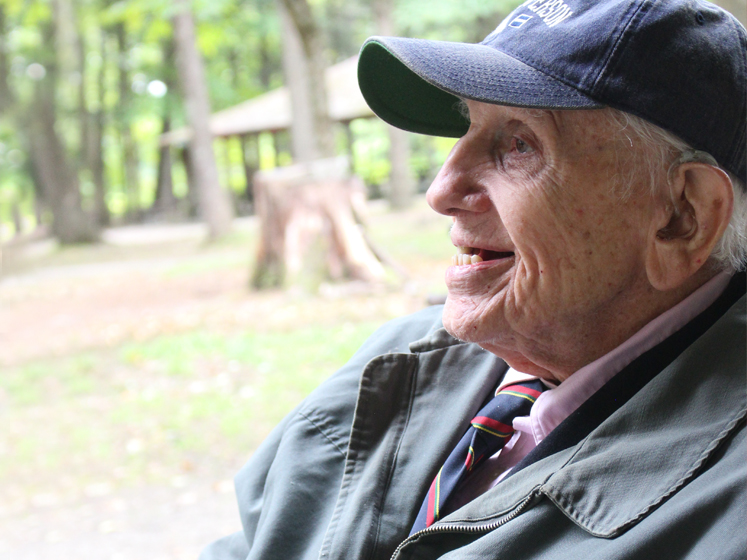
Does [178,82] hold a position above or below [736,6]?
above

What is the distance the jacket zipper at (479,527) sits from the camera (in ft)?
3.61

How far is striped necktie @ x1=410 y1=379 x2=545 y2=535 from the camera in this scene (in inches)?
51.9

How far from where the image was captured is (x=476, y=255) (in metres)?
1.39

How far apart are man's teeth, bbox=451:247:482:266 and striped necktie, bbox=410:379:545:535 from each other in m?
0.27

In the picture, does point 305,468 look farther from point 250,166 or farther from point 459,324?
point 250,166

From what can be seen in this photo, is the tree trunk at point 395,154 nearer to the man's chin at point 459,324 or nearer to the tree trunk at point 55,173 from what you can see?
the tree trunk at point 55,173

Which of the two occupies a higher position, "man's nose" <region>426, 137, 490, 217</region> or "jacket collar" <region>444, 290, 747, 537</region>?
"man's nose" <region>426, 137, 490, 217</region>

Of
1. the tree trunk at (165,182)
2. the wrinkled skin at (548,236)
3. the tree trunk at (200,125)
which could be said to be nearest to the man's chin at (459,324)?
the wrinkled skin at (548,236)

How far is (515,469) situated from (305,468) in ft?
1.46

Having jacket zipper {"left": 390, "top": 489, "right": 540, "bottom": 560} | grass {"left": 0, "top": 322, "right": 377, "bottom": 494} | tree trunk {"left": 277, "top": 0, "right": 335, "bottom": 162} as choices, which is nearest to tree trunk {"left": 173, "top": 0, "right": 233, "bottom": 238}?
tree trunk {"left": 277, "top": 0, "right": 335, "bottom": 162}

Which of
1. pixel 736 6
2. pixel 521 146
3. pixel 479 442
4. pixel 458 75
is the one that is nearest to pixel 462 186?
pixel 521 146

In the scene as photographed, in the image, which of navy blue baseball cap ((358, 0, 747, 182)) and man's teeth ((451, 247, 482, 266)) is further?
man's teeth ((451, 247, 482, 266))

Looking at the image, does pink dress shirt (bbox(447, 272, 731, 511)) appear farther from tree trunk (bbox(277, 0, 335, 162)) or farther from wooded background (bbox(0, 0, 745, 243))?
tree trunk (bbox(277, 0, 335, 162))

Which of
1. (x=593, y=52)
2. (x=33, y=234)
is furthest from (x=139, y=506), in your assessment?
(x=33, y=234)
